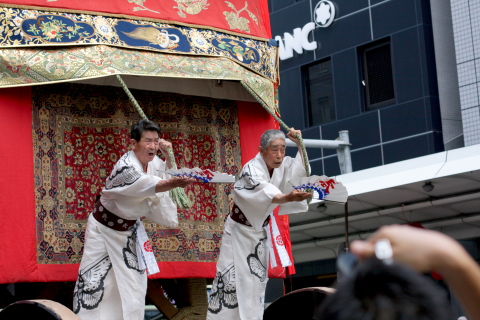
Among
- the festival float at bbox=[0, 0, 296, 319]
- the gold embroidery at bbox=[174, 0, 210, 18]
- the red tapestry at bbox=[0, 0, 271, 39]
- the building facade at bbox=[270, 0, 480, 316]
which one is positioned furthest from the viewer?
the building facade at bbox=[270, 0, 480, 316]

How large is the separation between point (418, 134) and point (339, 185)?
6.09m

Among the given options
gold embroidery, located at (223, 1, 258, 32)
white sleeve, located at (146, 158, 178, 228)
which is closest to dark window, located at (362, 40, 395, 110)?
gold embroidery, located at (223, 1, 258, 32)

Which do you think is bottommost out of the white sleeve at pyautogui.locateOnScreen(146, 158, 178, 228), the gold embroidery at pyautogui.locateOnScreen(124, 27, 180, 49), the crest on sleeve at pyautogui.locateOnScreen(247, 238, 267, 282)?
the crest on sleeve at pyautogui.locateOnScreen(247, 238, 267, 282)

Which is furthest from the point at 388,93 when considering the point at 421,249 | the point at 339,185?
the point at 421,249

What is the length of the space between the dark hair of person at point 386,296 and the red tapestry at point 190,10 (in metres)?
3.67

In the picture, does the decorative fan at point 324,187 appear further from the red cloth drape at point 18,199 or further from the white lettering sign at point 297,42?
the white lettering sign at point 297,42

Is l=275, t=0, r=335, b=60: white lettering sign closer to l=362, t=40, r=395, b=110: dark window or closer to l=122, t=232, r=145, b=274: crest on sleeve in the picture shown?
l=362, t=40, r=395, b=110: dark window

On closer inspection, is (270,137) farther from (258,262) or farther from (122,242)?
(122,242)

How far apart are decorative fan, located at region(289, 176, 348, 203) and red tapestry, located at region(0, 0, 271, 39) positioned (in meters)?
1.41

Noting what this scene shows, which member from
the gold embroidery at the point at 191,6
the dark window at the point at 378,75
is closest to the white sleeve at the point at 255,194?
the gold embroidery at the point at 191,6

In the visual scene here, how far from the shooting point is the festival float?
4.18 metres

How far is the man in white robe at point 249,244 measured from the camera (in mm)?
4191

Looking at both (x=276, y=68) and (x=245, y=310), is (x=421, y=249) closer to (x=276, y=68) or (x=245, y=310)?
(x=245, y=310)

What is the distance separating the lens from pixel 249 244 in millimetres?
4281
